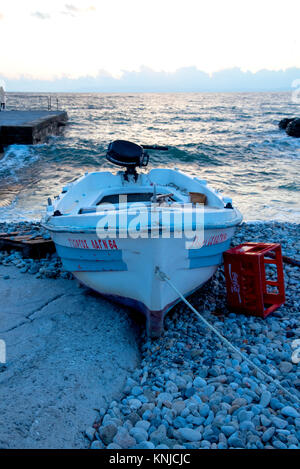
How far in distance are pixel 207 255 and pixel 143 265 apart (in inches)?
35.7

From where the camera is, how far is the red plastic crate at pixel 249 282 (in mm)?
4203

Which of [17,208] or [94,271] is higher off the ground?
[94,271]

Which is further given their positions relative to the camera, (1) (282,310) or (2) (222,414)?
(1) (282,310)

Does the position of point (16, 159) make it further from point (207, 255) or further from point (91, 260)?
point (207, 255)

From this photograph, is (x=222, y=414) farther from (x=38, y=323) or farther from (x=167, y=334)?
(x=38, y=323)

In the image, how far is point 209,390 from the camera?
3053 millimetres

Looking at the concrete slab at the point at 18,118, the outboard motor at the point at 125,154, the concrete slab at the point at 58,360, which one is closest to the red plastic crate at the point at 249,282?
the concrete slab at the point at 58,360

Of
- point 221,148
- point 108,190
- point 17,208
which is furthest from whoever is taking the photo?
point 221,148

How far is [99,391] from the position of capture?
313 cm

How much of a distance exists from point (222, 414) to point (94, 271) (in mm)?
2079

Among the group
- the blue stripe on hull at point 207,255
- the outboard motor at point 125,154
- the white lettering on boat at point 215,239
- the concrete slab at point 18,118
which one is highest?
the concrete slab at point 18,118

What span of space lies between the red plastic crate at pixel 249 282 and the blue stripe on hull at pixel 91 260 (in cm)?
139
